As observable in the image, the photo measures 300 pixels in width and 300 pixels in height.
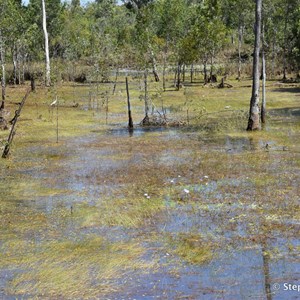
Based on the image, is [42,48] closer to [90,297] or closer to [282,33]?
[282,33]

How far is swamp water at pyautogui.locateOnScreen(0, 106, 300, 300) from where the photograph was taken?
432 inches

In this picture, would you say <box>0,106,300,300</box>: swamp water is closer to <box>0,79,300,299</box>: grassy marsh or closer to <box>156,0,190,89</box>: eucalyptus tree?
<box>0,79,300,299</box>: grassy marsh

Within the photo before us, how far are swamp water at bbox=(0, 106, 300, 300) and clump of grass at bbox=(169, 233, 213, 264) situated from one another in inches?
0.9

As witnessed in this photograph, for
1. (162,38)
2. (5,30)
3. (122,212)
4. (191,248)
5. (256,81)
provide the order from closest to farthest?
(191,248) < (122,212) < (256,81) < (5,30) < (162,38)

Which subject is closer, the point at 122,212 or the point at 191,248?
the point at 191,248

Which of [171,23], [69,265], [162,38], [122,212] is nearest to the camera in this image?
[69,265]

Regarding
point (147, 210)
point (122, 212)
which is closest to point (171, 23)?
point (147, 210)

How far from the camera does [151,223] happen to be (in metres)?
14.8

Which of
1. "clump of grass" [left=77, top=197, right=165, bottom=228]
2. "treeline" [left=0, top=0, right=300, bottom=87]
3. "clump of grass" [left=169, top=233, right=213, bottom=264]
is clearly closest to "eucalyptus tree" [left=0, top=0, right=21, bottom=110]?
"treeline" [left=0, top=0, right=300, bottom=87]

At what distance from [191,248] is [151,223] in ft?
7.21

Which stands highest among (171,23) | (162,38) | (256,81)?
(171,23)

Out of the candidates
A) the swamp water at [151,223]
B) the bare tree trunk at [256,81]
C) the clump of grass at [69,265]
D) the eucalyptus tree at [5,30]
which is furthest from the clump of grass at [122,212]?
the eucalyptus tree at [5,30]

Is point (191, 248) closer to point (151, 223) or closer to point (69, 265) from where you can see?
point (151, 223)

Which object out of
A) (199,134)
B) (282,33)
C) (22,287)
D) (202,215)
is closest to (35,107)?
(199,134)
